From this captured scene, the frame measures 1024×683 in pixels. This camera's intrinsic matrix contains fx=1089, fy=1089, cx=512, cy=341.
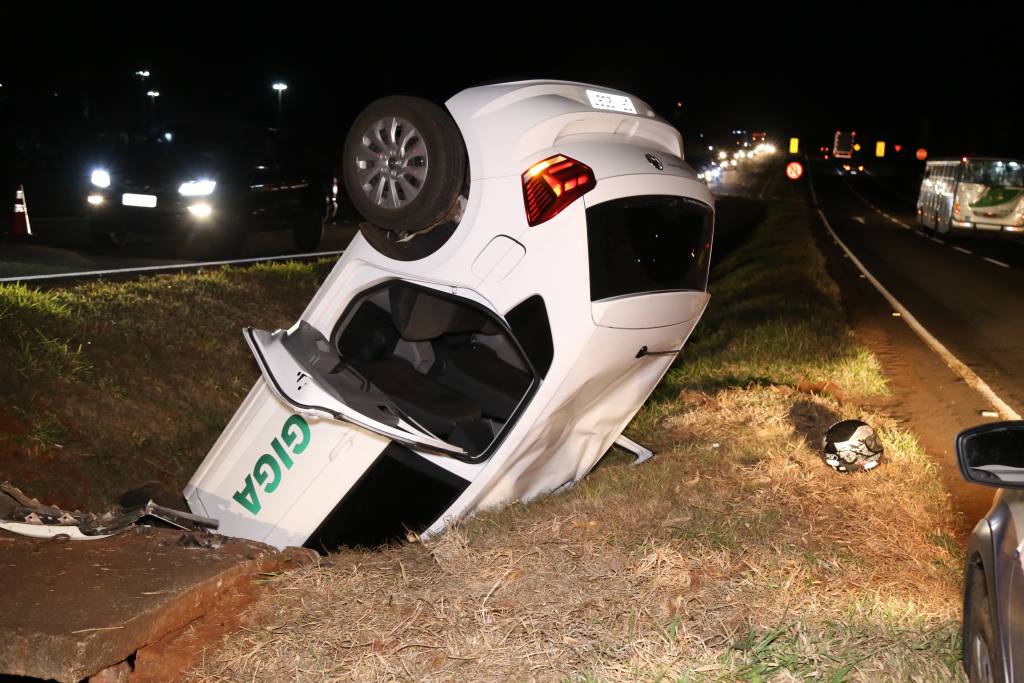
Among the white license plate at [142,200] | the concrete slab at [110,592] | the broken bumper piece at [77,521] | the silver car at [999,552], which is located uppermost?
the silver car at [999,552]

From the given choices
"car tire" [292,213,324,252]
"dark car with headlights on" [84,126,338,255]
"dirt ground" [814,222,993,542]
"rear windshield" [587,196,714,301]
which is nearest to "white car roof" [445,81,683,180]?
"rear windshield" [587,196,714,301]

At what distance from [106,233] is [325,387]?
10077 mm

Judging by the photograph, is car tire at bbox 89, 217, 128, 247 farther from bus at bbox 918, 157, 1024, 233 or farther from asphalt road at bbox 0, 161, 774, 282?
bus at bbox 918, 157, 1024, 233

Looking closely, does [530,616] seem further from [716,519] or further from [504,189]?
[504,189]

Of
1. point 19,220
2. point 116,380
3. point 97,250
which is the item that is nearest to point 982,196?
point 97,250

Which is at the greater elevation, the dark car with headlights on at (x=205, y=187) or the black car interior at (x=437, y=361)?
the black car interior at (x=437, y=361)

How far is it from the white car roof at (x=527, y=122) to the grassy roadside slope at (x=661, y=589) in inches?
61.4

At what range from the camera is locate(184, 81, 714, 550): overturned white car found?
A: 14.7 feet

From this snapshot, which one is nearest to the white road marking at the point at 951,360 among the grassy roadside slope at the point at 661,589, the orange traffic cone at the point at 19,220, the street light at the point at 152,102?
the grassy roadside slope at the point at 661,589

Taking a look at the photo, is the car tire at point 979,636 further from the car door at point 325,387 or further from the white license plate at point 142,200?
the white license plate at point 142,200

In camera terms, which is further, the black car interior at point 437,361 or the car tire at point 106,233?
the car tire at point 106,233

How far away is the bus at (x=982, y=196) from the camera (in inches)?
1145

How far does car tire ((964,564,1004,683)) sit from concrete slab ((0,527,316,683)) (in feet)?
8.33

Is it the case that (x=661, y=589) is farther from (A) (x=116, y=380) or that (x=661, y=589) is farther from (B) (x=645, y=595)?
(A) (x=116, y=380)
